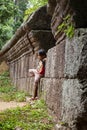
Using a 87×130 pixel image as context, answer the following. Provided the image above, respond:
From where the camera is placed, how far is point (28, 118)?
5477 millimetres

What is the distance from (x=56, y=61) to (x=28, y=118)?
3.35ft

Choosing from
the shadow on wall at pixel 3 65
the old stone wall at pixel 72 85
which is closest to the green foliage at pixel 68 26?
the old stone wall at pixel 72 85

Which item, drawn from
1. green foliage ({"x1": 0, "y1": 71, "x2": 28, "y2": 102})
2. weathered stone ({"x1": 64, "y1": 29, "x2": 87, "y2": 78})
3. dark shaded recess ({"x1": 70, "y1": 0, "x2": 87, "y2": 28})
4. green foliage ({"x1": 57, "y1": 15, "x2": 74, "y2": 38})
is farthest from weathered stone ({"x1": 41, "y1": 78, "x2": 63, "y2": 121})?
green foliage ({"x1": 0, "y1": 71, "x2": 28, "y2": 102})

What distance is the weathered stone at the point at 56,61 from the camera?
4.85 m

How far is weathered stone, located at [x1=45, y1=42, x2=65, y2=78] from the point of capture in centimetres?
485

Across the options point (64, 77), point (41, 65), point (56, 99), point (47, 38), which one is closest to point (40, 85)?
point (41, 65)

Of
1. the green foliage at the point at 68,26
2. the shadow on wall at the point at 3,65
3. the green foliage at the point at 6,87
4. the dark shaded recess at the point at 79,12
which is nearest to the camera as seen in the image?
the dark shaded recess at the point at 79,12

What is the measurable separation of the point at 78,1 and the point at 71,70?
817 millimetres

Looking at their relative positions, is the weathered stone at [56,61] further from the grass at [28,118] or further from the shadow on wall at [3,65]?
the shadow on wall at [3,65]

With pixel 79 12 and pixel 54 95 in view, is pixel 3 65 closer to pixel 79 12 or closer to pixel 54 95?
pixel 54 95

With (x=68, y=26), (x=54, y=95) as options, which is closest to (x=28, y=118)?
(x=54, y=95)

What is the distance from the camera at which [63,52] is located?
4.79 m

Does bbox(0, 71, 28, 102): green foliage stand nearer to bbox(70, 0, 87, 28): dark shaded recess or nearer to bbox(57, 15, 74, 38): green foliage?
bbox(57, 15, 74, 38): green foliage

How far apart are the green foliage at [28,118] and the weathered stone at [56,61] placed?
648 millimetres
